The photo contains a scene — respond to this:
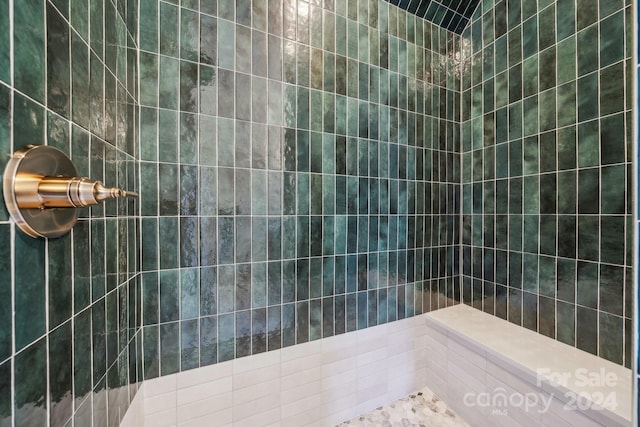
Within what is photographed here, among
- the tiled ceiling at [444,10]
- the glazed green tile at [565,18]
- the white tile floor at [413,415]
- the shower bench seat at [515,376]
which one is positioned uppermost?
the tiled ceiling at [444,10]

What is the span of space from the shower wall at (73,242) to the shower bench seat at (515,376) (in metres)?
1.70

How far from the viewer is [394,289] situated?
5.32 feet

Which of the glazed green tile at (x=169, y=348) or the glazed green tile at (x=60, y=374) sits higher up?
the glazed green tile at (x=60, y=374)

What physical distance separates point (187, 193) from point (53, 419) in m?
0.80

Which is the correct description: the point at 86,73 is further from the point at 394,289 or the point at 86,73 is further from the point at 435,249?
Answer: the point at 435,249

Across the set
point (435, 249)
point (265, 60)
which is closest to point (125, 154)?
point (265, 60)

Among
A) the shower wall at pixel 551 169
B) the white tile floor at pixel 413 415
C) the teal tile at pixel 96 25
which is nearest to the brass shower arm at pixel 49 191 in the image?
the teal tile at pixel 96 25

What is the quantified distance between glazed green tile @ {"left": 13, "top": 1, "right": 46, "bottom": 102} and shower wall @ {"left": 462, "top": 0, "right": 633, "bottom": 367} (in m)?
2.04

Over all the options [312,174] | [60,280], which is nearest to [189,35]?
[312,174]

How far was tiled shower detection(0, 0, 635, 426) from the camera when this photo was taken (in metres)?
0.69

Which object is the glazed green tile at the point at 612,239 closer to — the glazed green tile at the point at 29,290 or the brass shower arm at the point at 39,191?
the brass shower arm at the point at 39,191

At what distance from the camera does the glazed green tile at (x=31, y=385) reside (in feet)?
1.43

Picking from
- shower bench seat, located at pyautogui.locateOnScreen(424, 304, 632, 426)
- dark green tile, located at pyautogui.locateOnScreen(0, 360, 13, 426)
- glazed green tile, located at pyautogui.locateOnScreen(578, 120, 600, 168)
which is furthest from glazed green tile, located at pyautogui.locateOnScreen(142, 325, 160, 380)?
glazed green tile, located at pyautogui.locateOnScreen(578, 120, 600, 168)

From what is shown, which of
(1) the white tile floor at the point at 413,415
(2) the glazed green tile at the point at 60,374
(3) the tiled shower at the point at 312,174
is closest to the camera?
(2) the glazed green tile at the point at 60,374
